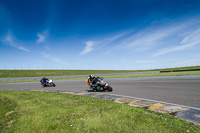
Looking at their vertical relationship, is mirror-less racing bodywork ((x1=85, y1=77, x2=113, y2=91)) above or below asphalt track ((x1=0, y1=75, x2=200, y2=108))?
above

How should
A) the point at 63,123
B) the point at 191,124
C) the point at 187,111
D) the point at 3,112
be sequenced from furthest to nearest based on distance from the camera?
1. the point at 3,112
2. the point at 187,111
3. the point at 63,123
4. the point at 191,124

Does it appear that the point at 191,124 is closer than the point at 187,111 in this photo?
Yes

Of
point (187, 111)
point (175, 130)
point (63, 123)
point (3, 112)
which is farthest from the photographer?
point (3, 112)

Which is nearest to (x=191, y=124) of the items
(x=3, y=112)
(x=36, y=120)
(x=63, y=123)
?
(x=63, y=123)

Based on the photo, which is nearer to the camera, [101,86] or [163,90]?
[163,90]

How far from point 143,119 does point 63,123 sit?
2.49m

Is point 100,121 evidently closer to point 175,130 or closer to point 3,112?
Result: point 175,130

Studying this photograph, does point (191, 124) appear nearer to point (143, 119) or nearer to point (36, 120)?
point (143, 119)

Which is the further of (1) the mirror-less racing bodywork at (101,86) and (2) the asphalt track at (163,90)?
(1) the mirror-less racing bodywork at (101,86)

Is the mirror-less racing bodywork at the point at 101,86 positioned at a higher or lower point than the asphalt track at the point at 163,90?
higher

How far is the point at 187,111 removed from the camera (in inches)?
→ 196

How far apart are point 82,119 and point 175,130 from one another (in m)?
2.67

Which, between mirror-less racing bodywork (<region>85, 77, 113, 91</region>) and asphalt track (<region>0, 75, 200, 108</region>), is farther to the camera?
mirror-less racing bodywork (<region>85, 77, 113, 91</region>)

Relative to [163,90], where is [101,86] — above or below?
above
